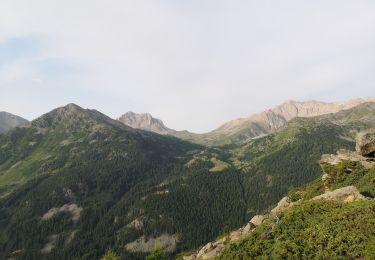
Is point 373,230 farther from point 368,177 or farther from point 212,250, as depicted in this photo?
point 212,250

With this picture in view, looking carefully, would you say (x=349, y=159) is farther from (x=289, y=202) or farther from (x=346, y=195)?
(x=346, y=195)

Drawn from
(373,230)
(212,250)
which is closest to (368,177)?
(373,230)

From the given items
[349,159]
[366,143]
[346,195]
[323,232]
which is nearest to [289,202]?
[349,159]

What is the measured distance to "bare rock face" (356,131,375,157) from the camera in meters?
88.1

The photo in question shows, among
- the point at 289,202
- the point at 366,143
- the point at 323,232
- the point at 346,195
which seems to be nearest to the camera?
the point at 323,232

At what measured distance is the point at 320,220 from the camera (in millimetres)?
62906

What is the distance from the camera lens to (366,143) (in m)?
89.2

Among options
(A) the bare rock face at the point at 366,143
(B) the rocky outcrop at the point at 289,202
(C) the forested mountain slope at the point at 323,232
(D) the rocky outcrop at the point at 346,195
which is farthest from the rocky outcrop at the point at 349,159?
(D) the rocky outcrop at the point at 346,195

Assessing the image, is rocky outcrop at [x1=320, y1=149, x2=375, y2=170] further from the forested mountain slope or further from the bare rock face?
the forested mountain slope

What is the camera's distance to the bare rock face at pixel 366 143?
8812 centimetres

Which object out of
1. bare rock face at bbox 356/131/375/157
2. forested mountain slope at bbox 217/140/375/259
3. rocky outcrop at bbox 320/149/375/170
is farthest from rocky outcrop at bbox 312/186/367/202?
rocky outcrop at bbox 320/149/375/170

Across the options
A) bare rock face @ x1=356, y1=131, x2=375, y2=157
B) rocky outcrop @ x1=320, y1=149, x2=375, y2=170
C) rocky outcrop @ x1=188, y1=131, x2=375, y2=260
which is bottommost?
rocky outcrop @ x1=188, y1=131, x2=375, y2=260

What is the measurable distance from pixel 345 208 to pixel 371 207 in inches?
184

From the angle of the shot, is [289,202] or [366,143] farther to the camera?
[289,202]
